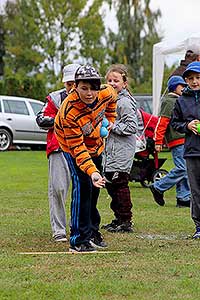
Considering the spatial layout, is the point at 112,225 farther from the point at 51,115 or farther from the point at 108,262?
the point at 108,262

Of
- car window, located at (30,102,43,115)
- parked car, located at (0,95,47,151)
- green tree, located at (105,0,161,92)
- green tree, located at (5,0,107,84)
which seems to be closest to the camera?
parked car, located at (0,95,47,151)

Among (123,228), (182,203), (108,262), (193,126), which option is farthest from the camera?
(182,203)

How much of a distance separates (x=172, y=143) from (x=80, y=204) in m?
4.02

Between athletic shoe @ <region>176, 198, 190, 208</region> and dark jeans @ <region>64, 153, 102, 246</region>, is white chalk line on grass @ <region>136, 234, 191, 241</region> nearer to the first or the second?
dark jeans @ <region>64, 153, 102, 246</region>

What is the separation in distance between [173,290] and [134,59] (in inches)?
1993

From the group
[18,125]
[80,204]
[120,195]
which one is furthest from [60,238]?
[18,125]

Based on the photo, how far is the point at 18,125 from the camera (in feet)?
85.6

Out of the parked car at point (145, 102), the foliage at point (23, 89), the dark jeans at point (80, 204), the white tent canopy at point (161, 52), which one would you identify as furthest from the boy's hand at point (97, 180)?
the foliage at point (23, 89)

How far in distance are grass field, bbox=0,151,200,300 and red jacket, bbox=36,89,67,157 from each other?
3.12 feet

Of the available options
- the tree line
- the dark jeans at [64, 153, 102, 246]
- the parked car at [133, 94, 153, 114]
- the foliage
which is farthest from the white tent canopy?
the tree line

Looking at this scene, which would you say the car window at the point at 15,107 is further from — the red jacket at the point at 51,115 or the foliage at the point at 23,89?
the red jacket at the point at 51,115

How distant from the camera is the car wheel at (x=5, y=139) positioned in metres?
26.1

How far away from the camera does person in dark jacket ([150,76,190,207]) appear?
11086mm

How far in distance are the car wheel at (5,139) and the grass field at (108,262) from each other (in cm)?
1526
